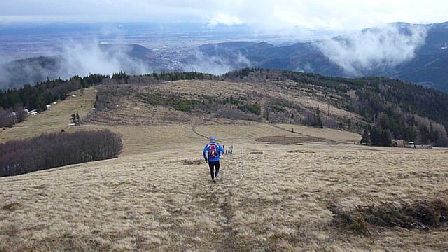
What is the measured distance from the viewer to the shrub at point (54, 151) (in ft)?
236

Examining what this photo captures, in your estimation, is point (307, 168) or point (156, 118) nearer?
point (307, 168)

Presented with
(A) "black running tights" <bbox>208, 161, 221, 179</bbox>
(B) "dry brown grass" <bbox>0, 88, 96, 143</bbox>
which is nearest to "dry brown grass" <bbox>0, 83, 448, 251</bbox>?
(A) "black running tights" <bbox>208, 161, 221, 179</bbox>

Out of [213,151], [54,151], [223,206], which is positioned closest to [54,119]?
[54,151]

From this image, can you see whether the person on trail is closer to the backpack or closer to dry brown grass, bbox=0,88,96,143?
the backpack

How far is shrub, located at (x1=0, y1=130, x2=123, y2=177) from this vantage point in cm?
7206

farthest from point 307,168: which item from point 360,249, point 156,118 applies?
point 156,118

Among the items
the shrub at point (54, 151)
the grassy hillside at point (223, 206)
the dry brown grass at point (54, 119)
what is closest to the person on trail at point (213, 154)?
the grassy hillside at point (223, 206)

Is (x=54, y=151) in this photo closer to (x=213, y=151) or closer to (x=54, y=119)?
(x=54, y=119)

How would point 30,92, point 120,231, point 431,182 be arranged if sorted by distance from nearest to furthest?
point 120,231 → point 431,182 → point 30,92

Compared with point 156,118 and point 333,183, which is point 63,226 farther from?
point 156,118

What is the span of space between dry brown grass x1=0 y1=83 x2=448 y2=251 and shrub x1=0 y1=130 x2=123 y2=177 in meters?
44.9

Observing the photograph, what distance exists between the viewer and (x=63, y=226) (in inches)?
758

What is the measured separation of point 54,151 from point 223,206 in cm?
6201

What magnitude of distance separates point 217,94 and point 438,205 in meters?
151
